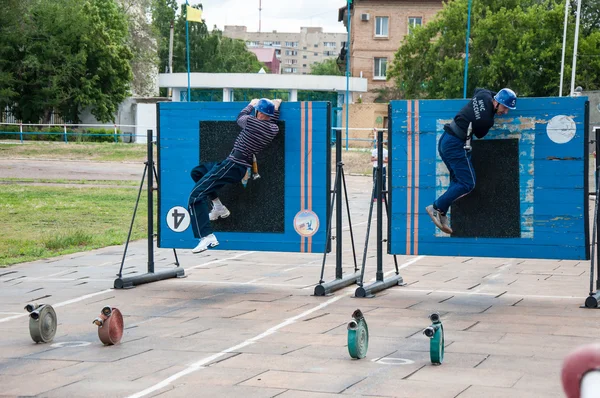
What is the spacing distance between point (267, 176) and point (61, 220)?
9320 mm

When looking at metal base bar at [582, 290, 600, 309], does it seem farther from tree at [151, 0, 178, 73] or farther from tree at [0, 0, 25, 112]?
tree at [151, 0, 178, 73]

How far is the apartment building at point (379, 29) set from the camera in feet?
259

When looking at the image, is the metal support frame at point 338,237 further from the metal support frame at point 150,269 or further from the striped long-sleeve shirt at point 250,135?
the metal support frame at point 150,269

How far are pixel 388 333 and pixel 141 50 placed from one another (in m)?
80.5

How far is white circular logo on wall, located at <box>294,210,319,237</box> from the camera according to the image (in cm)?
1043

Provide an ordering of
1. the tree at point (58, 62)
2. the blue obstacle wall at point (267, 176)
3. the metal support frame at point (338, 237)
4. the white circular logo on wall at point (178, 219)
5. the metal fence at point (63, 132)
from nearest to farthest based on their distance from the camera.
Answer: the metal support frame at point (338, 237), the blue obstacle wall at point (267, 176), the white circular logo on wall at point (178, 219), the metal fence at point (63, 132), the tree at point (58, 62)

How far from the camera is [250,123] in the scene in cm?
1030

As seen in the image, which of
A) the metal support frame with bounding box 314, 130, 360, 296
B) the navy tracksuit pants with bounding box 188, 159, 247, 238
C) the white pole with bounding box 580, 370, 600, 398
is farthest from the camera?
the navy tracksuit pants with bounding box 188, 159, 247, 238

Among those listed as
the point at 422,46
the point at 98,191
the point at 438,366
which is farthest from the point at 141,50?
the point at 438,366

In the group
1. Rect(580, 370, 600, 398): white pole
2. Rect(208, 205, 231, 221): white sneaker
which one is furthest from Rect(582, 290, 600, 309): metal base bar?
Rect(580, 370, 600, 398): white pole

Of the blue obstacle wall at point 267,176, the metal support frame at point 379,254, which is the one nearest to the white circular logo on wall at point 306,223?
the blue obstacle wall at point 267,176

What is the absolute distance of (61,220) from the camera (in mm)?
18875

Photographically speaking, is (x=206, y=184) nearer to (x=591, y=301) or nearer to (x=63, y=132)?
(x=591, y=301)

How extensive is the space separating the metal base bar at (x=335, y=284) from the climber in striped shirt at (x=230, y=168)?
1.42m
